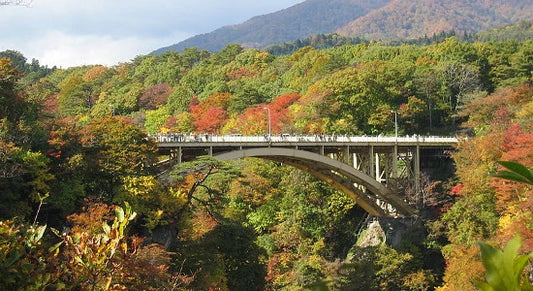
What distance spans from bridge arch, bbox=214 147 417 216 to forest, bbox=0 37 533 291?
1495 mm

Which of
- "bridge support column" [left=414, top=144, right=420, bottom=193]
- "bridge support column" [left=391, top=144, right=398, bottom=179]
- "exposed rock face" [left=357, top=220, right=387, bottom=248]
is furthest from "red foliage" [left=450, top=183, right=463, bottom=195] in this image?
"exposed rock face" [left=357, top=220, right=387, bottom=248]

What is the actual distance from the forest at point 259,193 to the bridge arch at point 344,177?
150 cm

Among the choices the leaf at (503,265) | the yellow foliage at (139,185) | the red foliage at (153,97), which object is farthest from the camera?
the red foliage at (153,97)

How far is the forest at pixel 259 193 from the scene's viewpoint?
10430mm

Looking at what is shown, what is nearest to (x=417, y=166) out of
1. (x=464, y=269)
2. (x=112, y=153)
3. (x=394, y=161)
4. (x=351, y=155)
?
(x=394, y=161)

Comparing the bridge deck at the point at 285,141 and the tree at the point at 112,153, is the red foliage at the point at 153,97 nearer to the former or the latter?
the bridge deck at the point at 285,141

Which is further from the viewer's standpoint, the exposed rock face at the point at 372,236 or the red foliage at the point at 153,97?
the red foliage at the point at 153,97

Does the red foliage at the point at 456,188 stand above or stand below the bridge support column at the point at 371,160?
below

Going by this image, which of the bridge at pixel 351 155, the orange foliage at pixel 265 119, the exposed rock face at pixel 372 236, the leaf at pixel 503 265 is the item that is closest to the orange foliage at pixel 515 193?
the bridge at pixel 351 155

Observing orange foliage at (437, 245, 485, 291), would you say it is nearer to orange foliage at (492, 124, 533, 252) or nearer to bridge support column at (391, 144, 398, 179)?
orange foliage at (492, 124, 533, 252)

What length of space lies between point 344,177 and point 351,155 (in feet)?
11.4

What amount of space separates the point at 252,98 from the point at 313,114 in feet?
47.0

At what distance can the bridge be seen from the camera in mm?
27625

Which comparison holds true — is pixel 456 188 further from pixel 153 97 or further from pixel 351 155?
pixel 153 97
